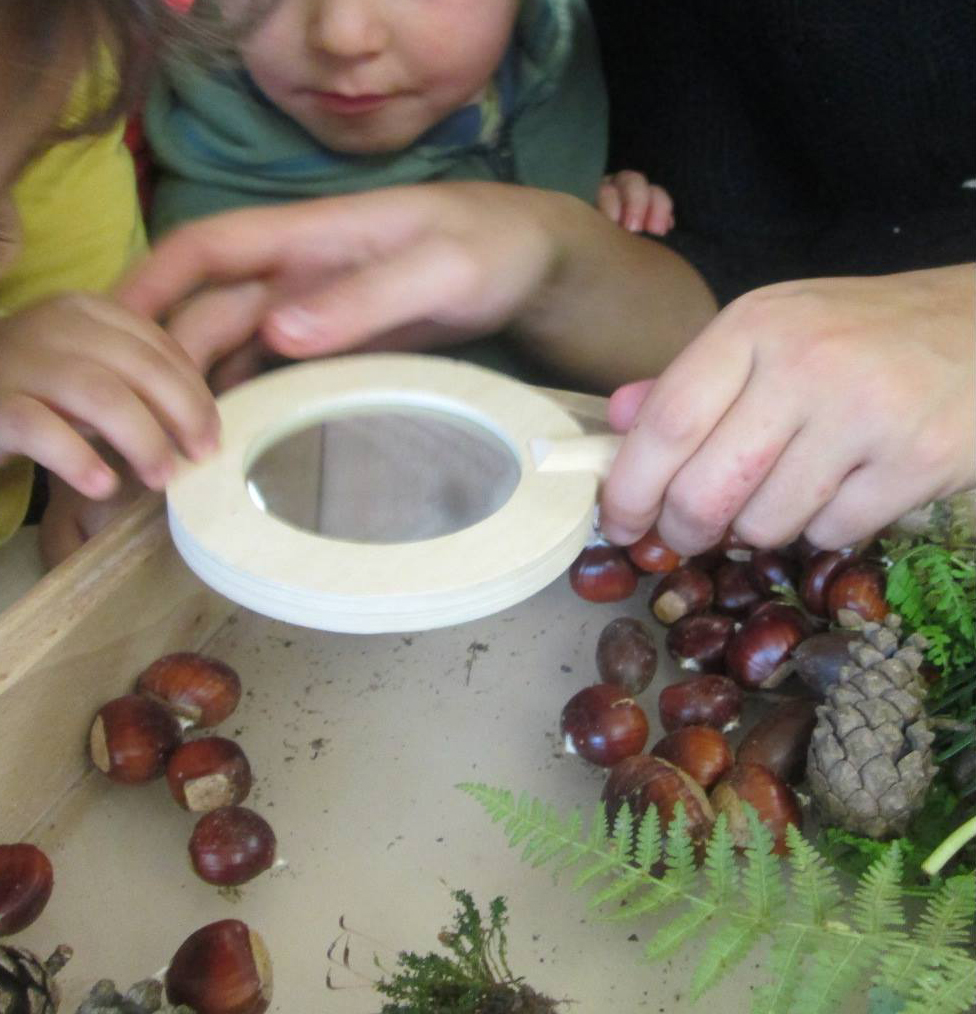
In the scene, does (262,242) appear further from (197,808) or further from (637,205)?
(637,205)

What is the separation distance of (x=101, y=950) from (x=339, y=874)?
0.13 m

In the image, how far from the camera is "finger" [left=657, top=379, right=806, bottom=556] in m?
0.60

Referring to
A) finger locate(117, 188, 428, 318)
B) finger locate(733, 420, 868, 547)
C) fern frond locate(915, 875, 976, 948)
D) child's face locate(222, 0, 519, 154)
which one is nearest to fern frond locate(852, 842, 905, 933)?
fern frond locate(915, 875, 976, 948)

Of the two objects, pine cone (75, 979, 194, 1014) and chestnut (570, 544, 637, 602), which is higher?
chestnut (570, 544, 637, 602)

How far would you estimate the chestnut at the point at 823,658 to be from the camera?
0.62 metres

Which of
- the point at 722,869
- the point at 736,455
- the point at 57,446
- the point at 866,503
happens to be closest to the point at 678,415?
the point at 736,455

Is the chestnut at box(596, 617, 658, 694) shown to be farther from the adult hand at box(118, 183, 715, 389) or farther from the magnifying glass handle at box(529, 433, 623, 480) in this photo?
the adult hand at box(118, 183, 715, 389)

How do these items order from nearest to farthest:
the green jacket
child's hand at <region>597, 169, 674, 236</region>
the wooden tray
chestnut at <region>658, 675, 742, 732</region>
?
the wooden tray, chestnut at <region>658, 675, 742, 732</region>, the green jacket, child's hand at <region>597, 169, 674, 236</region>

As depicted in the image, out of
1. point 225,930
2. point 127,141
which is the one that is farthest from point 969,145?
point 225,930

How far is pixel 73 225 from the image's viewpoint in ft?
3.19

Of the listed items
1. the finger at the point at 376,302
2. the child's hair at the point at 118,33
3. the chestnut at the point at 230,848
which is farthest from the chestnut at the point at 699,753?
the child's hair at the point at 118,33

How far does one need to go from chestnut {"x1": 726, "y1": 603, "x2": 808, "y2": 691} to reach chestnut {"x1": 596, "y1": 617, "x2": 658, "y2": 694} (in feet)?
0.18

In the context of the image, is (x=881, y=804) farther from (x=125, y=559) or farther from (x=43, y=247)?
(x=43, y=247)

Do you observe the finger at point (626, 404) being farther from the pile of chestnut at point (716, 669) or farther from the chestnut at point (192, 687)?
the chestnut at point (192, 687)
